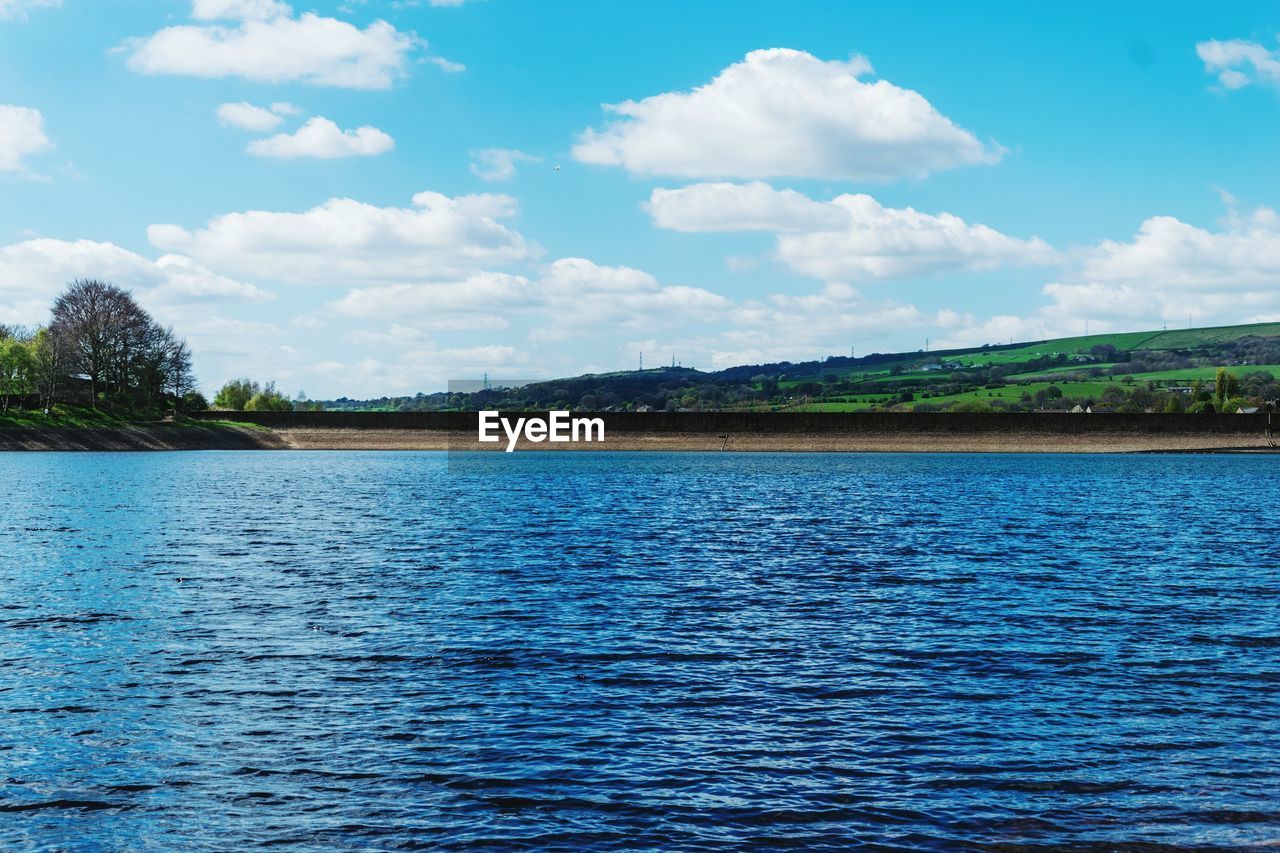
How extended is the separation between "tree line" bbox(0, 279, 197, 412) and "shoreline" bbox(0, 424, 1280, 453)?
11.5m

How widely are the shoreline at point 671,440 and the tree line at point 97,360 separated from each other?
11.5 m

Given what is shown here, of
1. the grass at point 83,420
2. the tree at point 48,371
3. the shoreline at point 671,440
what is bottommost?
the shoreline at point 671,440

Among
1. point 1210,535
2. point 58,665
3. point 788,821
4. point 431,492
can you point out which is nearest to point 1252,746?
point 788,821

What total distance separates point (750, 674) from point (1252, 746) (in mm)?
8551

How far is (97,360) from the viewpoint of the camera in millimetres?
177500

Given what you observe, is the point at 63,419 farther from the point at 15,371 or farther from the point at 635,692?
the point at 635,692

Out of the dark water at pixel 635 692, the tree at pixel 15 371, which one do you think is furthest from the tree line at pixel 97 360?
the dark water at pixel 635 692

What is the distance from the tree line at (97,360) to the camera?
171875 millimetres

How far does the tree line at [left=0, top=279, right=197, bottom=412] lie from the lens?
564 ft

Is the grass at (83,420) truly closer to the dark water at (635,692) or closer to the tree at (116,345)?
the tree at (116,345)

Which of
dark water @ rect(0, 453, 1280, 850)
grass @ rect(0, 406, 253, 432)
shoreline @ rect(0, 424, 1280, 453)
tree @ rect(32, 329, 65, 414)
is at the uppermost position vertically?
tree @ rect(32, 329, 65, 414)

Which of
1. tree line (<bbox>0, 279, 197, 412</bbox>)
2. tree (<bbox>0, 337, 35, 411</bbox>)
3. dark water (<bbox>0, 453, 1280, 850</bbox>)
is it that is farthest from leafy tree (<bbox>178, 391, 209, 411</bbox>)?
dark water (<bbox>0, 453, 1280, 850</bbox>)

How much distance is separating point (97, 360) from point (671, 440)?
93640 millimetres

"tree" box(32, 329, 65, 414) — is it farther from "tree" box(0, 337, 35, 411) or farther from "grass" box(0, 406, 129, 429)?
"grass" box(0, 406, 129, 429)
